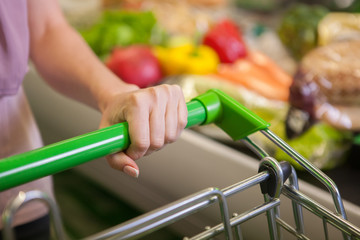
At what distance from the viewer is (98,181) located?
1879 millimetres

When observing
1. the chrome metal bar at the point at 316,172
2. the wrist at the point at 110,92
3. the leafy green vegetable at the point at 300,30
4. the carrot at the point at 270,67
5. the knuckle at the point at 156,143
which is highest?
the wrist at the point at 110,92

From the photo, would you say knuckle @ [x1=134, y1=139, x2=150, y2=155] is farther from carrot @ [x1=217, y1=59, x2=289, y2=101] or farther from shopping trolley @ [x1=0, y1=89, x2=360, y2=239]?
carrot @ [x1=217, y1=59, x2=289, y2=101]

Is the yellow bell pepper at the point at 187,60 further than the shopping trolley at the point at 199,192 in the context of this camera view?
Yes

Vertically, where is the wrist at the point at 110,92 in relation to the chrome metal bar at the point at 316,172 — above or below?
above

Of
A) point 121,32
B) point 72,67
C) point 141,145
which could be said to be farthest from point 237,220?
point 121,32

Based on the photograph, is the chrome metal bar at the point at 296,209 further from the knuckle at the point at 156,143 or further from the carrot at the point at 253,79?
the carrot at the point at 253,79

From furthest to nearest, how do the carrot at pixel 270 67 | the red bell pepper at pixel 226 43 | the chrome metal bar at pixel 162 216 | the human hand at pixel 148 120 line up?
the red bell pepper at pixel 226 43 → the carrot at pixel 270 67 → the human hand at pixel 148 120 → the chrome metal bar at pixel 162 216

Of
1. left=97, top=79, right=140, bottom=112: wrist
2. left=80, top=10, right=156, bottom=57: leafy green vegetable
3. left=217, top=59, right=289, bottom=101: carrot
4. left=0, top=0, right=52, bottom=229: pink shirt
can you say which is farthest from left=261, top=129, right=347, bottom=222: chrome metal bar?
left=80, top=10, right=156, bottom=57: leafy green vegetable

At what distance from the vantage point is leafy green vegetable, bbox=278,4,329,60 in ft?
4.82

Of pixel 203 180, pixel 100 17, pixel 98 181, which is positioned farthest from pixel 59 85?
pixel 100 17

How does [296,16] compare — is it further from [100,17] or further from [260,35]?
[100,17]

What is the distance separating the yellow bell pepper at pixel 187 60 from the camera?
4.94 ft

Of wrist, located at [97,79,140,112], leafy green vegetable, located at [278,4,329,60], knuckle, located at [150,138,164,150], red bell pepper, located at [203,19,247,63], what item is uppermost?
wrist, located at [97,79,140,112]

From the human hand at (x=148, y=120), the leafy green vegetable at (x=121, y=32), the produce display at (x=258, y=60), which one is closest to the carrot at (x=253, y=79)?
the produce display at (x=258, y=60)
